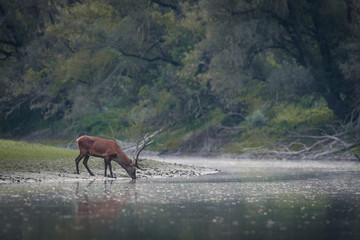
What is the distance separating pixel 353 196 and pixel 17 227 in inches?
337

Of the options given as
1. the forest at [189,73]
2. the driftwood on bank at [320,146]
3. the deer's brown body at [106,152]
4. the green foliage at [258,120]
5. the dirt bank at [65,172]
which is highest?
the forest at [189,73]

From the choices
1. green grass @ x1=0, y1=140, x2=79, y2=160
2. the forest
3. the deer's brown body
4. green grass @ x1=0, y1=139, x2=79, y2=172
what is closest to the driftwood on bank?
the forest

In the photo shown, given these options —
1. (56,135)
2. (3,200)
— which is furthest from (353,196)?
(56,135)

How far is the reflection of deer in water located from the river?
0.05 feet

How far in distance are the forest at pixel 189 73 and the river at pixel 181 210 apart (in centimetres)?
2122

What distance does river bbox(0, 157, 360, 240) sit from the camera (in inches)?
408

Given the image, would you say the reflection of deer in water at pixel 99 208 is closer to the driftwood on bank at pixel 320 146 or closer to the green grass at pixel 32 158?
the green grass at pixel 32 158

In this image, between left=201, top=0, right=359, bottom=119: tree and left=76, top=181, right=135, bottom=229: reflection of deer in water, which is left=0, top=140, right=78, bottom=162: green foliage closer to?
left=76, top=181, right=135, bottom=229: reflection of deer in water

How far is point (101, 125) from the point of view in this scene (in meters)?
57.1

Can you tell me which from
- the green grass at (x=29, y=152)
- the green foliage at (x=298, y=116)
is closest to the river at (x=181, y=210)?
the green grass at (x=29, y=152)

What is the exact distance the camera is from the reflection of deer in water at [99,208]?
454 inches

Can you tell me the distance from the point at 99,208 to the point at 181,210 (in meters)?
1.61

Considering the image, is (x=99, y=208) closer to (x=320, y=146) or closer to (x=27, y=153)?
(x=27, y=153)

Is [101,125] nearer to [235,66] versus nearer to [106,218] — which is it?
[235,66]
